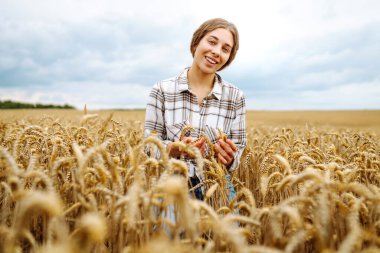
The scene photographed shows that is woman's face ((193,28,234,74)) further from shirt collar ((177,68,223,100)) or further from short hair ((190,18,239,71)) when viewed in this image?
shirt collar ((177,68,223,100))

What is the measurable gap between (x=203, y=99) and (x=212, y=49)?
23.4 inches

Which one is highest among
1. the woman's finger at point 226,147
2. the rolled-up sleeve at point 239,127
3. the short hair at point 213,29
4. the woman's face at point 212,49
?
the short hair at point 213,29

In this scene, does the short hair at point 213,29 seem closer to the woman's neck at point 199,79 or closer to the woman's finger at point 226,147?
the woman's neck at point 199,79

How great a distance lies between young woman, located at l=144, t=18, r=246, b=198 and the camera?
3.33 metres

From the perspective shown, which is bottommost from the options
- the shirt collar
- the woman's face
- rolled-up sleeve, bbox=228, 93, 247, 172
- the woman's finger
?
the woman's finger

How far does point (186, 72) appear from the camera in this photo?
145 inches

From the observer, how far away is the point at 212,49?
3293mm

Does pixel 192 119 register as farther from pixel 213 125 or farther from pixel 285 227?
pixel 285 227

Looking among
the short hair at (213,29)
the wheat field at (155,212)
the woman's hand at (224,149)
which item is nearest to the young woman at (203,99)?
the short hair at (213,29)

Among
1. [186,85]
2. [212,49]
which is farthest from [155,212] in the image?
[212,49]

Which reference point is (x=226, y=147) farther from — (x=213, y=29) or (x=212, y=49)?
(x=213, y=29)

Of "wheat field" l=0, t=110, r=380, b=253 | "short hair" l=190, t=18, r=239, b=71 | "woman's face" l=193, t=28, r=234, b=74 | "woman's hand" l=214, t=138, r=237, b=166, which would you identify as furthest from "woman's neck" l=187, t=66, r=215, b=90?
"wheat field" l=0, t=110, r=380, b=253

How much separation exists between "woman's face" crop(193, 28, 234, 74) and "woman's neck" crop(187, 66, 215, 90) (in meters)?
0.17

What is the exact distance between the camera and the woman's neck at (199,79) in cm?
356
